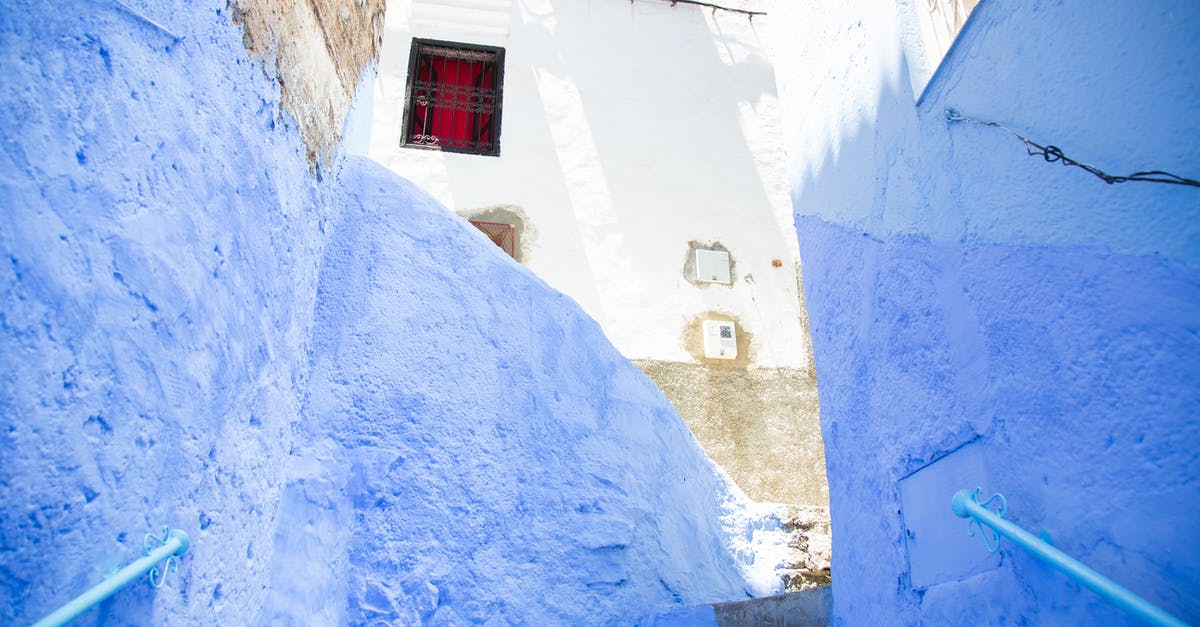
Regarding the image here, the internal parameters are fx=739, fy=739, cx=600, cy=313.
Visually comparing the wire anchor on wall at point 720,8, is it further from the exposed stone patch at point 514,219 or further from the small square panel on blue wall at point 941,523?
the small square panel on blue wall at point 941,523

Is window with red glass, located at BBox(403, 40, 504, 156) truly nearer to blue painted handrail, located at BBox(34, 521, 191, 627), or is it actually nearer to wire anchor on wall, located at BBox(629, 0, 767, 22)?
wire anchor on wall, located at BBox(629, 0, 767, 22)

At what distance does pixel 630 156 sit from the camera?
729 cm

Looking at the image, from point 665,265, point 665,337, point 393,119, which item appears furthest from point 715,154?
point 393,119

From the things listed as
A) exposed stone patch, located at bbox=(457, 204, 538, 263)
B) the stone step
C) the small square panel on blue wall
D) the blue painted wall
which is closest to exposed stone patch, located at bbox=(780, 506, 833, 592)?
the stone step

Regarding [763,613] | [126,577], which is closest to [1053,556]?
[763,613]

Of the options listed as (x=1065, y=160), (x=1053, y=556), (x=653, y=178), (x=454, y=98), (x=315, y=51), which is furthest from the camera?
(x=454, y=98)

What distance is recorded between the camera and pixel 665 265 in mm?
6895

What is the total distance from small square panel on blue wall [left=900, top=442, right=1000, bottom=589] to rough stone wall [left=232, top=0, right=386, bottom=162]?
243 cm

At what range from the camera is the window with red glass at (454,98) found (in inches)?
283

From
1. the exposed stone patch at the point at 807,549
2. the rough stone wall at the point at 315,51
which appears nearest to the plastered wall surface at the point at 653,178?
the exposed stone patch at the point at 807,549

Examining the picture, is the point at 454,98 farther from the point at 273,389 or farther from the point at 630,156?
the point at 273,389

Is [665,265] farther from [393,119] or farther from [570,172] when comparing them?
[393,119]

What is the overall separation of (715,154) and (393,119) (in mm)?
3179

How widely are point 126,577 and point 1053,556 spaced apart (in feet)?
6.23
